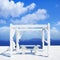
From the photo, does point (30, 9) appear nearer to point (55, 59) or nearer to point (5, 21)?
point (5, 21)

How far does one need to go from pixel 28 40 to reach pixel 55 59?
28.5 feet

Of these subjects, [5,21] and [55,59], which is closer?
[55,59]

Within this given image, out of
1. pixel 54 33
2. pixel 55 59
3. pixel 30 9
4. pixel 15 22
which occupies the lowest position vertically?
pixel 55 59

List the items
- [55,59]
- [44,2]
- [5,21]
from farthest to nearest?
[5,21], [44,2], [55,59]

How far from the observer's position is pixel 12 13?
15.7 meters

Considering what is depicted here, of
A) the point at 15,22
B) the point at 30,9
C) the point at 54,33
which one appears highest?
the point at 30,9

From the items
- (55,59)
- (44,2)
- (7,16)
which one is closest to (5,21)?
(7,16)

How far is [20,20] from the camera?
51.5 ft

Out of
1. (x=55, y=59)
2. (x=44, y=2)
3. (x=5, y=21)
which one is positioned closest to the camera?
(x=55, y=59)

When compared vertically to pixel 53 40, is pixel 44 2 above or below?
above

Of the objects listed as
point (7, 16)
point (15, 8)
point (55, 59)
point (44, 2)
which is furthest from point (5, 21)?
point (55, 59)

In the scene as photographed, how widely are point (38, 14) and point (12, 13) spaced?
224 centimetres

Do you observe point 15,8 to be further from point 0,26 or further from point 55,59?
point 55,59

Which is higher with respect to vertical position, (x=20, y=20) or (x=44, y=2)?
(x=44, y=2)
